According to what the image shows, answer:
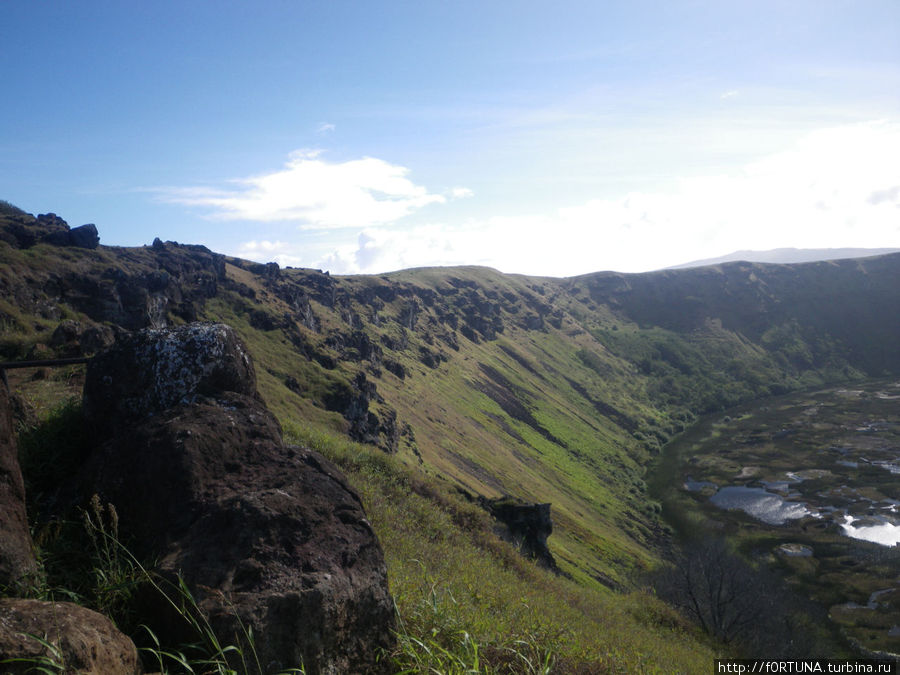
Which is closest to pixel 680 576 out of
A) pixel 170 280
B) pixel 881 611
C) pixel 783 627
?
pixel 783 627

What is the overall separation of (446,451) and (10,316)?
180 feet

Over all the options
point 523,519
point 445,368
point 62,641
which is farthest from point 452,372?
point 62,641

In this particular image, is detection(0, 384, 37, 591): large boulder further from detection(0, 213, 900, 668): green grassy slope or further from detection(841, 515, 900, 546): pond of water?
detection(841, 515, 900, 546): pond of water

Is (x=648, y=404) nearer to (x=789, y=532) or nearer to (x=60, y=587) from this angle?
(x=789, y=532)

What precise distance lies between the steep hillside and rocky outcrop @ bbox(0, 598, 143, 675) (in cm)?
1409

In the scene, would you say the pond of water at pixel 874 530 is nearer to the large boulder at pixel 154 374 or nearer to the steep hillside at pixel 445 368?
the steep hillside at pixel 445 368

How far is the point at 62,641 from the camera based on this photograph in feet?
12.6

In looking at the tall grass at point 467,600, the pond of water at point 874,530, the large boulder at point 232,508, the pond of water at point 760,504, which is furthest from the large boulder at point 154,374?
the pond of water at point 760,504

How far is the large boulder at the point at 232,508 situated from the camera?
5258 mm

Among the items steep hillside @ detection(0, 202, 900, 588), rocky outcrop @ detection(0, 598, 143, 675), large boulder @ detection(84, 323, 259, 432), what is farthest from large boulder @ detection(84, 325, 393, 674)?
steep hillside @ detection(0, 202, 900, 588)

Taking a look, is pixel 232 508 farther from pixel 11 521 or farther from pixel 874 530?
pixel 874 530

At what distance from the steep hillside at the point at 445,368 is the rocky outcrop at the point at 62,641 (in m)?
14.1

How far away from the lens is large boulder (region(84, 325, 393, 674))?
5258 mm

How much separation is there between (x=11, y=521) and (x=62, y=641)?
2029 mm
